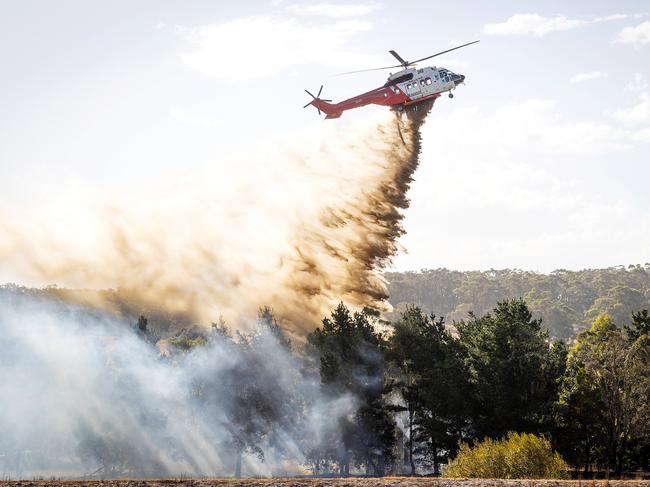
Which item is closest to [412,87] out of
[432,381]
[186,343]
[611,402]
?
[432,381]

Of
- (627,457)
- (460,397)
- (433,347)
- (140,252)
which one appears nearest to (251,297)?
(140,252)

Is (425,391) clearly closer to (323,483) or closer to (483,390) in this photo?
(483,390)

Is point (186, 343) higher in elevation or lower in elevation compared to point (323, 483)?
lower

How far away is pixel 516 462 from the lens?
4238cm

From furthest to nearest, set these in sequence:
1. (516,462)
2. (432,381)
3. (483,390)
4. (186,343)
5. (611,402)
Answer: (186,343)
(432,381)
(483,390)
(611,402)
(516,462)

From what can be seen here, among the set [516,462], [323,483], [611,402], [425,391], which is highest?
[323,483]

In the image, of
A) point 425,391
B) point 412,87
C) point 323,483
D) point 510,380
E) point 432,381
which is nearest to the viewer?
point 323,483

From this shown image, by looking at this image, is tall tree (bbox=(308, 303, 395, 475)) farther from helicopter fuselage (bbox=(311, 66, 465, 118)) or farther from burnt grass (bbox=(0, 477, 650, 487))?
burnt grass (bbox=(0, 477, 650, 487))

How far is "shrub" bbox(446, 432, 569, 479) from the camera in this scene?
4197cm

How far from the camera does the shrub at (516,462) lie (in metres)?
42.0

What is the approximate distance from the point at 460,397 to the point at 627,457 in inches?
486

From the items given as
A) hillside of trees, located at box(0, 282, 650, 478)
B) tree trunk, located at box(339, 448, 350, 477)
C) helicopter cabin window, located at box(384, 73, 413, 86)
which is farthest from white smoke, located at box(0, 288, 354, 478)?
helicopter cabin window, located at box(384, 73, 413, 86)

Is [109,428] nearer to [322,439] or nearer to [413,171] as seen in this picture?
[322,439]

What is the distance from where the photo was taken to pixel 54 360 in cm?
7125
